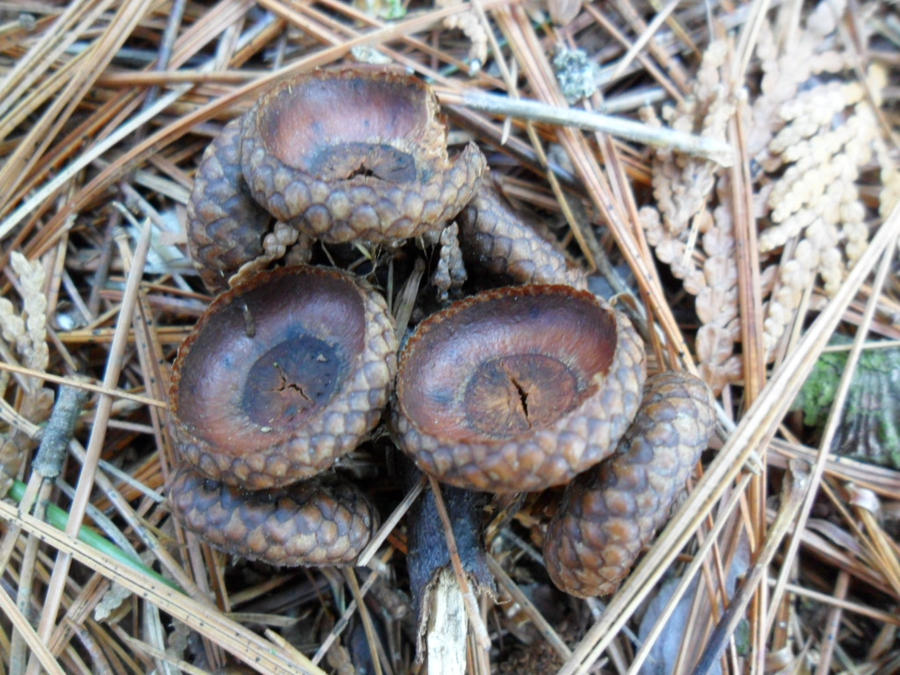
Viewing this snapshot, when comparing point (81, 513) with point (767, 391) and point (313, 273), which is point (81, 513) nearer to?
point (313, 273)

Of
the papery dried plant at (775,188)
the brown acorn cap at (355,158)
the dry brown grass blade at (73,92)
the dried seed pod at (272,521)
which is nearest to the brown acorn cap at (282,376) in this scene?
the dried seed pod at (272,521)

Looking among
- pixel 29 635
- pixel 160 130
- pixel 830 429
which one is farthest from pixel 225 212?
pixel 830 429

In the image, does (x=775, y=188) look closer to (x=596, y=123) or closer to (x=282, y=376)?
(x=596, y=123)

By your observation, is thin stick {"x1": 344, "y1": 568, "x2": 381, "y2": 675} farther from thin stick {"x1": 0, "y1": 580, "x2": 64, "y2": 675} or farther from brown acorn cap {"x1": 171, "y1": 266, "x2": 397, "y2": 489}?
thin stick {"x1": 0, "y1": 580, "x2": 64, "y2": 675}

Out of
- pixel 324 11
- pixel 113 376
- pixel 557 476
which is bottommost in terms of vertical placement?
pixel 557 476

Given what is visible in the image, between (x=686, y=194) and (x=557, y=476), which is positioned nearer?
(x=557, y=476)

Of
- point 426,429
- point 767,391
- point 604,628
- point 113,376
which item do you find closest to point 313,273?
point 426,429
